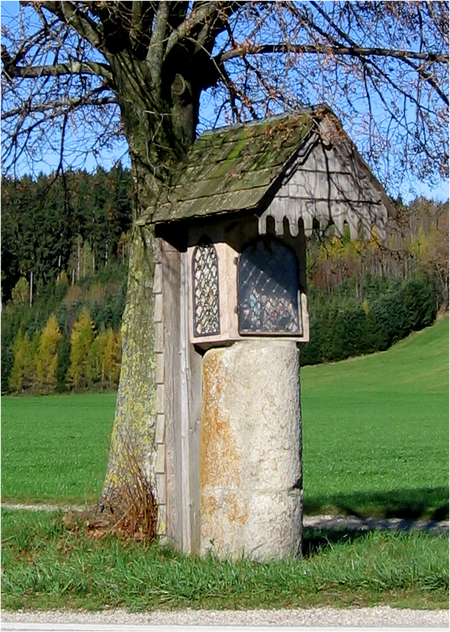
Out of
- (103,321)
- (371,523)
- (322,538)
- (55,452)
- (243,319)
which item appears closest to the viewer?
(243,319)

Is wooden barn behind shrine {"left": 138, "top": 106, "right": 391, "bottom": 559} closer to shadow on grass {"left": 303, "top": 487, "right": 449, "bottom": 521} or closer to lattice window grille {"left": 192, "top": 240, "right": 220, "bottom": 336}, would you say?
lattice window grille {"left": 192, "top": 240, "right": 220, "bottom": 336}

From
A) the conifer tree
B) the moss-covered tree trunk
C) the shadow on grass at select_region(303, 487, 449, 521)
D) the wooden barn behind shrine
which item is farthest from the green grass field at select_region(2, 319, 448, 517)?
the wooden barn behind shrine

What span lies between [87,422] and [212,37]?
3299 centimetres

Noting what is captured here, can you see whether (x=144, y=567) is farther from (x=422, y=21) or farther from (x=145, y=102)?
(x=422, y=21)

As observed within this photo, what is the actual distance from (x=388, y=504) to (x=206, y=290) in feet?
23.2

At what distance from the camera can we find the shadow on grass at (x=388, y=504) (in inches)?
514

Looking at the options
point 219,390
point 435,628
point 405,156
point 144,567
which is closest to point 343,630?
point 435,628

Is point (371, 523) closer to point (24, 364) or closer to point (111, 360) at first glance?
point (111, 360)

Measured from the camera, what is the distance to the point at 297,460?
25.4ft

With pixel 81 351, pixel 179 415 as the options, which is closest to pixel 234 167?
pixel 179 415

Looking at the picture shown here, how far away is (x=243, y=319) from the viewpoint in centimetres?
775

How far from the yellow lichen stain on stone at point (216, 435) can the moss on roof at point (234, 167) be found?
3.76ft

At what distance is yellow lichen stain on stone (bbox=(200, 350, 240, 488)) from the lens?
769cm

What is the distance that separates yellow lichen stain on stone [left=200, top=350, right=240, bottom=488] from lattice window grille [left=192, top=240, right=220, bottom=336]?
0.69 feet
